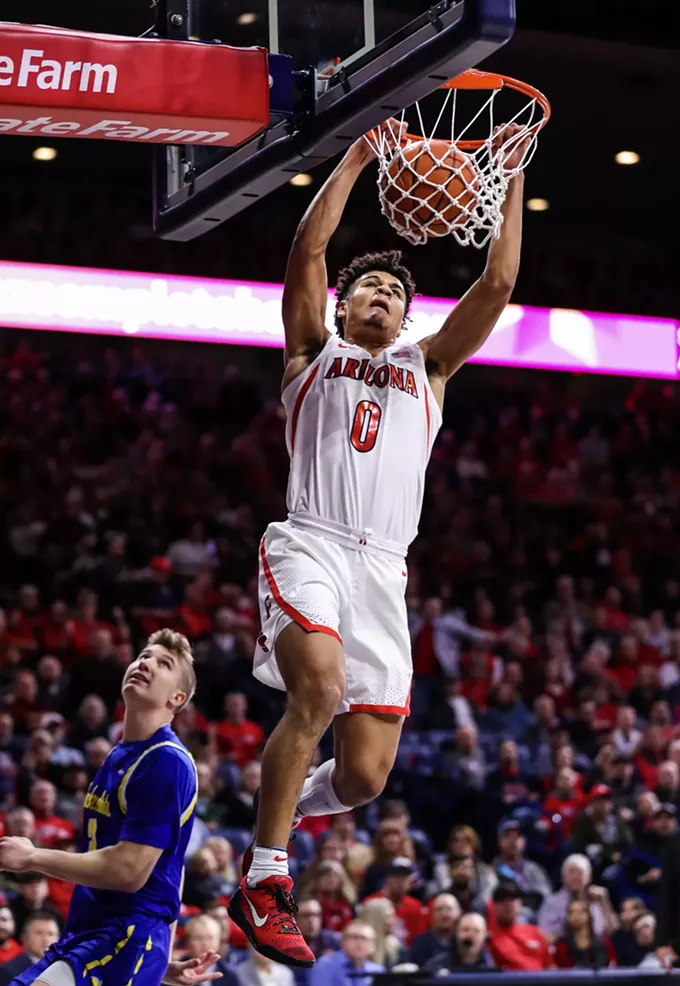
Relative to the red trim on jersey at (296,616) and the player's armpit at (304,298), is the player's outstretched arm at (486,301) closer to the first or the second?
the player's armpit at (304,298)

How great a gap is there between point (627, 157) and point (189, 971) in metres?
11.0

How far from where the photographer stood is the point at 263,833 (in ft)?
14.5

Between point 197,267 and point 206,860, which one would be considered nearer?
point 206,860

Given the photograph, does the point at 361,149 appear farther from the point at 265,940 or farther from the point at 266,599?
the point at 265,940

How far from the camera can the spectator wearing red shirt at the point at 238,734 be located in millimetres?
11062

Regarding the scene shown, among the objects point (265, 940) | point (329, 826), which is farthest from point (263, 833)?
point (329, 826)

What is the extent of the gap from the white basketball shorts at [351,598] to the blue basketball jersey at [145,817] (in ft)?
1.46

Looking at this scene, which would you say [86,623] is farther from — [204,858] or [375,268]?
[375,268]

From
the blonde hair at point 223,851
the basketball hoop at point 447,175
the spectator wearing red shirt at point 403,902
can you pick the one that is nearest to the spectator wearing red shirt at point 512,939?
the spectator wearing red shirt at point 403,902

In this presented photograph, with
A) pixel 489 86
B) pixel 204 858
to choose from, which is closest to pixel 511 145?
pixel 489 86

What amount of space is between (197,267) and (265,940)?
1194 centimetres

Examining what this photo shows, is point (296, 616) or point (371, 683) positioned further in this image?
point (371, 683)

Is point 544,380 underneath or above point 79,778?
above

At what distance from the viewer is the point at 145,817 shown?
189 inches
